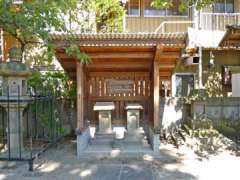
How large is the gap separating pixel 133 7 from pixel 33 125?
10.0m

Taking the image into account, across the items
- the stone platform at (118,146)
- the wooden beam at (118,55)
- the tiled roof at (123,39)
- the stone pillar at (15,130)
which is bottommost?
the stone platform at (118,146)

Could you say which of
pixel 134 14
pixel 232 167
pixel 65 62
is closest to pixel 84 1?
pixel 65 62

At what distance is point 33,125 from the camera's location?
8.98 metres

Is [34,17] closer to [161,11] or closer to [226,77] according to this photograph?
[226,77]

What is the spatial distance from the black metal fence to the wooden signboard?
1.65 meters

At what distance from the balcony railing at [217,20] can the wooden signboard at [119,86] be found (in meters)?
7.80

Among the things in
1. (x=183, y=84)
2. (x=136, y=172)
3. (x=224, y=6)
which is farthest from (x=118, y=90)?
(x=224, y=6)

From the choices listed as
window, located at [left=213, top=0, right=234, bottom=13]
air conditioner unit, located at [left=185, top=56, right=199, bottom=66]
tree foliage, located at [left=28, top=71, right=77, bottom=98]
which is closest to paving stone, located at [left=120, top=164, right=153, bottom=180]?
tree foliage, located at [left=28, top=71, right=77, bottom=98]

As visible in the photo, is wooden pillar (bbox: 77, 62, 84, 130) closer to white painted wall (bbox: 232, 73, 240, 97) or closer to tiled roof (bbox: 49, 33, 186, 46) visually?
tiled roof (bbox: 49, 33, 186, 46)

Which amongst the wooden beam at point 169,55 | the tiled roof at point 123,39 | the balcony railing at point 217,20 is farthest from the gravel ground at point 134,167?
the balcony railing at point 217,20

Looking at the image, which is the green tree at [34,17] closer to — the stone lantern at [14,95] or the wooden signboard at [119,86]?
the stone lantern at [14,95]

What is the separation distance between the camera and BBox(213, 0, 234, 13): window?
16547 mm

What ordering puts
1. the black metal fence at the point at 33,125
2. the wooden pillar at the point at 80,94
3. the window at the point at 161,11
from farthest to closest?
1. the window at the point at 161,11
2. the wooden pillar at the point at 80,94
3. the black metal fence at the point at 33,125

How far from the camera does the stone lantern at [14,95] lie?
652 cm
